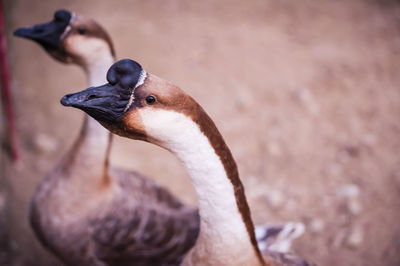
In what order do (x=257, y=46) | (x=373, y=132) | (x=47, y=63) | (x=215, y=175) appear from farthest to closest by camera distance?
(x=257, y=46) < (x=47, y=63) < (x=373, y=132) < (x=215, y=175)

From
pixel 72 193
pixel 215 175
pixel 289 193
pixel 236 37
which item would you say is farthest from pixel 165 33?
pixel 215 175

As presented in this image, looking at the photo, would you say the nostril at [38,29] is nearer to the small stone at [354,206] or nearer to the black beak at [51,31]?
the black beak at [51,31]

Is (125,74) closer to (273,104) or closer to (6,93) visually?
(6,93)

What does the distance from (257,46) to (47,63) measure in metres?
2.73

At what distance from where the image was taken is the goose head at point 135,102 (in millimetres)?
1326

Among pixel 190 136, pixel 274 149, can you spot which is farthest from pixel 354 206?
pixel 190 136

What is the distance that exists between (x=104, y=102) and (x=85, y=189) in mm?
1231

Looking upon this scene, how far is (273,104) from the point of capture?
4449 mm

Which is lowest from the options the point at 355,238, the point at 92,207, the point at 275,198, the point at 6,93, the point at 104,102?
the point at 355,238

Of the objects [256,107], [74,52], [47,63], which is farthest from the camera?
[47,63]

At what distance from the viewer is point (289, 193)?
3.63 meters

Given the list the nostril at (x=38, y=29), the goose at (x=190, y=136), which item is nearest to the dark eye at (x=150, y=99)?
the goose at (x=190, y=136)

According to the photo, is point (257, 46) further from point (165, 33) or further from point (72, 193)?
point (72, 193)

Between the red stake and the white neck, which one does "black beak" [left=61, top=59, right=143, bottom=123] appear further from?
the red stake
